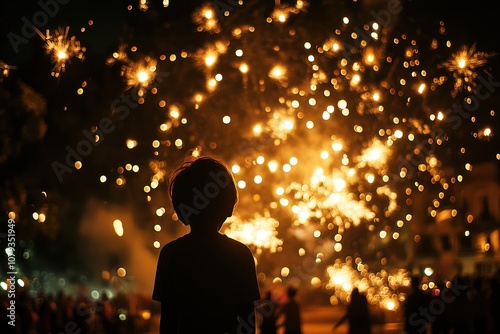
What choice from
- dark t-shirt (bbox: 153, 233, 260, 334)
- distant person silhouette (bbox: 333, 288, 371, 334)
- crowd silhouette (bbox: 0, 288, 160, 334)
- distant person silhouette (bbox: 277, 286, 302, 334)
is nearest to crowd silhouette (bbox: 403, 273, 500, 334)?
distant person silhouette (bbox: 333, 288, 371, 334)

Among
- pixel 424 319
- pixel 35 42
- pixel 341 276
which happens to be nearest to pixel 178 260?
pixel 424 319

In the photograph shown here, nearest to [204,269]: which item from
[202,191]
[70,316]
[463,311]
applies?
[202,191]

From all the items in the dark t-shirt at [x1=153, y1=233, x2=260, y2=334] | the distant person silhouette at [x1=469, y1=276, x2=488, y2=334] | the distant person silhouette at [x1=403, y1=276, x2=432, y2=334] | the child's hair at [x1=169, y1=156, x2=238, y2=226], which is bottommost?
the dark t-shirt at [x1=153, y1=233, x2=260, y2=334]

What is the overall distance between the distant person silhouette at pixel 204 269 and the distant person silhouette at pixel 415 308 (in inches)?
345

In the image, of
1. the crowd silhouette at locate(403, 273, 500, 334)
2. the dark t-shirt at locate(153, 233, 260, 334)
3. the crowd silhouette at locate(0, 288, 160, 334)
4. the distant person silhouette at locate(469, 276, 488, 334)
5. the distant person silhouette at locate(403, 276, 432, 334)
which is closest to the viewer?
the dark t-shirt at locate(153, 233, 260, 334)

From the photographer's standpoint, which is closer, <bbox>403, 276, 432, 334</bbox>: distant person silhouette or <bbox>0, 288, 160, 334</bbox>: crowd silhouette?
<bbox>403, 276, 432, 334</bbox>: distant person silhouette

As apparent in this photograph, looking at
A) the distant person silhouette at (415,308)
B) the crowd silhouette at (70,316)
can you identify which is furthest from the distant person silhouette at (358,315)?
the crowd silhouette at (70,316)

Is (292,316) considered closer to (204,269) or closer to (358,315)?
(358,315)

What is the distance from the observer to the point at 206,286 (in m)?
2.82

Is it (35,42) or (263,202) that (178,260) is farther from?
(35,42)

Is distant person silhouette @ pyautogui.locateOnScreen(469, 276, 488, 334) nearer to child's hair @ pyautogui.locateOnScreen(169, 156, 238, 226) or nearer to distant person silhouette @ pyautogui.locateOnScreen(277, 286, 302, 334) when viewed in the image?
distant person silhouette @ pyautogui.locateOnScreen(277, 286, 302, 334)

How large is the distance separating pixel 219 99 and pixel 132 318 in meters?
8.25

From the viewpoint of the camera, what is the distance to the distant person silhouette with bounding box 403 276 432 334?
11262 mm

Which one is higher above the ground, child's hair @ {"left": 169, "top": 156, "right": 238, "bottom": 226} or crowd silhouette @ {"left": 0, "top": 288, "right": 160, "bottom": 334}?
crowd silhouette @ {"left": 0, "top": 288, "right": 160, "bottom": 334}
